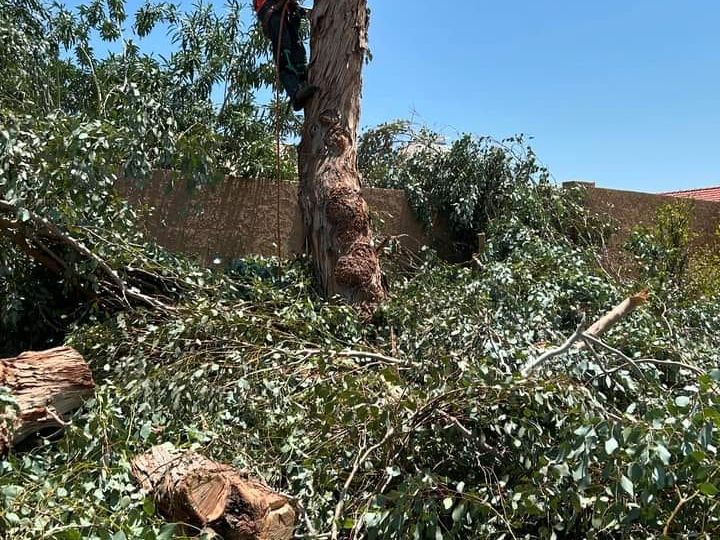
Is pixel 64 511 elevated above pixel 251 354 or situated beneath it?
situated beneath

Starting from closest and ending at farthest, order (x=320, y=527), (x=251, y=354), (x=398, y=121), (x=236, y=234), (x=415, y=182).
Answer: (x=320, y=527)
(x=251, y=354)
(x=236, y=234)
(x=415, y=182)
(x=398, y=121)

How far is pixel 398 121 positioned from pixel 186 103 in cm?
254

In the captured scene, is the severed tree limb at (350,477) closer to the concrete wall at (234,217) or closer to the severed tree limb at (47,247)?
the severed tree limb at (47,247)

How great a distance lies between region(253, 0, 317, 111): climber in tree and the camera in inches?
210

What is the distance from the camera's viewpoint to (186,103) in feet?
27.4

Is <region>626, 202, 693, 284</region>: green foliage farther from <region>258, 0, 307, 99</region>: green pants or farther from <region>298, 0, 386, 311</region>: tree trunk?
<region>258, 0, 307, 99</region>: green pants

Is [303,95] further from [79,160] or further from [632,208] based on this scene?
[632,208]

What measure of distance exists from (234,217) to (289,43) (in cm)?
154

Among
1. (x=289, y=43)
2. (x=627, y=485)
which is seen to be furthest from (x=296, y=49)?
(x=627, y=485)

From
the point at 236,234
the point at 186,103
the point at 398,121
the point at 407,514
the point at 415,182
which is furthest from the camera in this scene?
the point at 186,103

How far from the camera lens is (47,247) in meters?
4.47

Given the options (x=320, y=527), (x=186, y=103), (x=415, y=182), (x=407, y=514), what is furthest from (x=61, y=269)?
(x=186, y=103)

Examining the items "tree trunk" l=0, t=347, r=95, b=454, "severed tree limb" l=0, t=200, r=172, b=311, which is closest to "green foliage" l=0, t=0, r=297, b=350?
"severed tree limb" l=0, t=200, r=172, b=311

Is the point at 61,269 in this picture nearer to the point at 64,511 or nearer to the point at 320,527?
the point at 64,511
